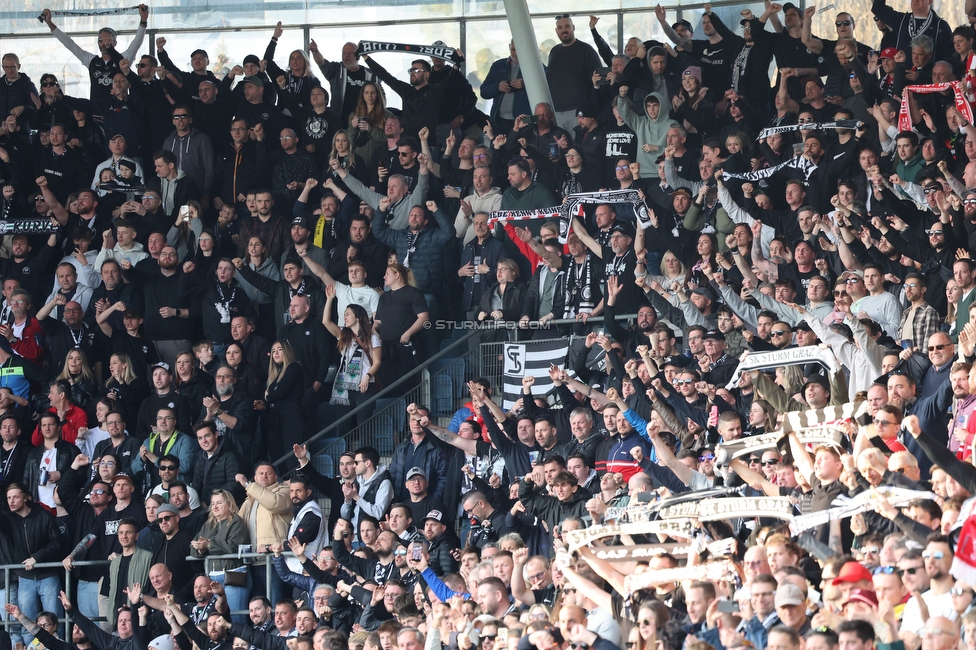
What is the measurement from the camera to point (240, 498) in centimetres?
1351

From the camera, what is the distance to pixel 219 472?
13.4 m

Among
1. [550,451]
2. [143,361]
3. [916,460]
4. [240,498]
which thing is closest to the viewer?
[916,460]

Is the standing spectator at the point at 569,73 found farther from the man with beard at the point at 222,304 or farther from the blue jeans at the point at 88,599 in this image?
the blue jeans at the point at 88,599

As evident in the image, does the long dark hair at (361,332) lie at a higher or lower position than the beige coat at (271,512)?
higher

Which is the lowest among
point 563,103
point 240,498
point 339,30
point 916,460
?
point 240,498

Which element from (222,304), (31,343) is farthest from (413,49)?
(31,343)

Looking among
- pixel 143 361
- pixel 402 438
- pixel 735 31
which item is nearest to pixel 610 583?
pixel 402 438

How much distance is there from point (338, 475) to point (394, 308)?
4.95 feet

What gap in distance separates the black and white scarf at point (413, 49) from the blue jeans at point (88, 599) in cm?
604

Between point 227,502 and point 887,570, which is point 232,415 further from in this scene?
point 887,570

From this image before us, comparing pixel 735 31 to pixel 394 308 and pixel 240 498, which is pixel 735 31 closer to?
pixel 394 308

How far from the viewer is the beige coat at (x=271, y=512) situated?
12.7 meters

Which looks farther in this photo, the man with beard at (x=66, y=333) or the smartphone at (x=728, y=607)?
the man with beard at (x=66, y=333)

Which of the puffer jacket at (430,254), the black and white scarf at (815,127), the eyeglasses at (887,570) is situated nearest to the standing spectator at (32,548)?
the puffer jacket at (430,254)
